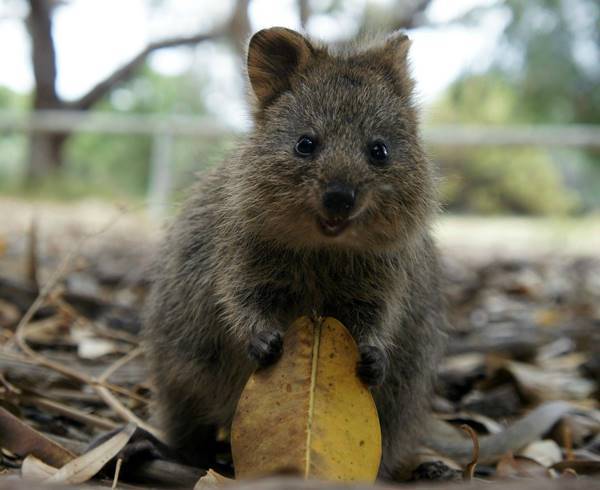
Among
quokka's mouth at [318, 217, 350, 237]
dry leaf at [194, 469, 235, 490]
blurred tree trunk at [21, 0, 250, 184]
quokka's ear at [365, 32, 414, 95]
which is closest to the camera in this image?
dry leaf at [194, 469, 235, 490]

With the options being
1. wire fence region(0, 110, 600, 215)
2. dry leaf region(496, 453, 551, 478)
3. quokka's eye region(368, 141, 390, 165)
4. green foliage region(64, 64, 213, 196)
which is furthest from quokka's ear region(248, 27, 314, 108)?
green foliage region(64, 64, 213, 196)

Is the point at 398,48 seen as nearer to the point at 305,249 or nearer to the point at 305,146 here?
the point at 305,146

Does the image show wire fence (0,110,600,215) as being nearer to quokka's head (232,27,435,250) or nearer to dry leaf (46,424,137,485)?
quokka's head (232,27,435,250)

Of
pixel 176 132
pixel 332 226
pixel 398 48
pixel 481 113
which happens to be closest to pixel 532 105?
pixel 481 113

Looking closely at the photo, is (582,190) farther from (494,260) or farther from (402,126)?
(402,126)

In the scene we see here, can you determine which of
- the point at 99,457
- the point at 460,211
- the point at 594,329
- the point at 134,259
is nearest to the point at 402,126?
the point at 99,457

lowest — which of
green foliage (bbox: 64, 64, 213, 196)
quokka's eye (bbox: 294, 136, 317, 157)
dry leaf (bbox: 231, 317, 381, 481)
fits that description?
green foliage (bbox: 64, 64, 213, 196)
